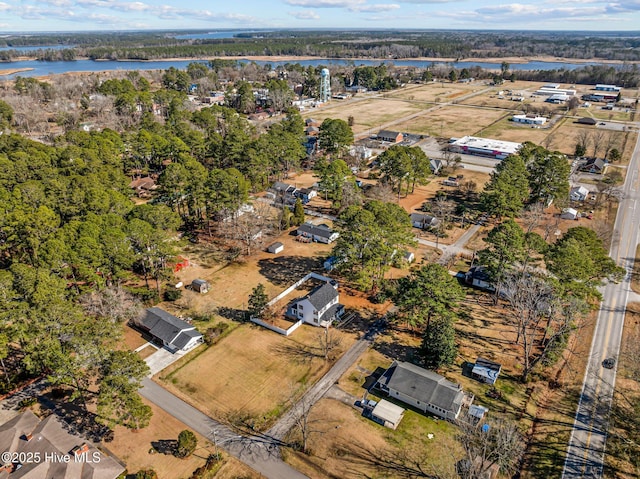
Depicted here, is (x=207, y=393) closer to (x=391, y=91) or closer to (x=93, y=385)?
(x=93, y=385)

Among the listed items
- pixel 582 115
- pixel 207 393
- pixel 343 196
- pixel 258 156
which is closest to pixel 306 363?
pixel 207 393

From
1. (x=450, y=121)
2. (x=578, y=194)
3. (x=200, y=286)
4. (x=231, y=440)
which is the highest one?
(x=450, y=121)

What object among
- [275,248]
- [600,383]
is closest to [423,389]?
[600,383]

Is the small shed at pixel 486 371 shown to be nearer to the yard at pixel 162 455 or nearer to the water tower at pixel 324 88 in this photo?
the yard at pixel 162 455

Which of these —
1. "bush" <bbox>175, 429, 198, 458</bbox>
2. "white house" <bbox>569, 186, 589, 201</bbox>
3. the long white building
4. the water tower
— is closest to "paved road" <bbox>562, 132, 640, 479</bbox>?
"white house" <bbox>569, 186, 589, 201</bbox>

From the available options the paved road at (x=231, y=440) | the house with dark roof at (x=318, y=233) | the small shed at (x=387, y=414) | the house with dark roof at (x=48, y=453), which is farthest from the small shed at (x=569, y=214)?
the house with dark roof at (x=48, y=453)

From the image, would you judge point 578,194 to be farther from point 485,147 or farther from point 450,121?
point 450,121
